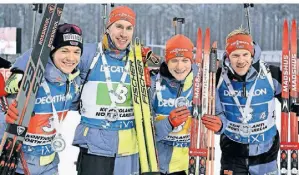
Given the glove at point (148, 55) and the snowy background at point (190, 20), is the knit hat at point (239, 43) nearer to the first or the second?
the snowy background at point (190, 20)

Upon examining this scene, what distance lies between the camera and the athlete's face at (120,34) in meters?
3.33

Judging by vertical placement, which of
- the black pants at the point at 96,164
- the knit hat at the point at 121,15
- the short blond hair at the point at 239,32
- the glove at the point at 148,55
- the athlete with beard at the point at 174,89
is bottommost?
the black pants at the point at 96,164

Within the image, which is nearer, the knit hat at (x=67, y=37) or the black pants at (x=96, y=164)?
the knit hat at (x=67, y=37)

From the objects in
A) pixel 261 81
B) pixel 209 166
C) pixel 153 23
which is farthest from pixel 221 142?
pixel 153 23

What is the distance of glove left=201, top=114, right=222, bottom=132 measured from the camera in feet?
11.3

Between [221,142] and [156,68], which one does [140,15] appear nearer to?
[156,68]

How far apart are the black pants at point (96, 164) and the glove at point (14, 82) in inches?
23.6

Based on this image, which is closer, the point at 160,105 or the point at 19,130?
the point at 19,130

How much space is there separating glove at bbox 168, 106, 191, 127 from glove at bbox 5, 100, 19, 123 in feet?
3.23

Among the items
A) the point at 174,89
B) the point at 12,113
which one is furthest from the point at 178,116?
the point at 12,113

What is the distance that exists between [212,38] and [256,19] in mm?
327

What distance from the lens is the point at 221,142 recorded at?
3578 millimetres

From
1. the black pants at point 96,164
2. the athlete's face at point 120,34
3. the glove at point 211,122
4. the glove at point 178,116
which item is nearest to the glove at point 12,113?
the black pants at point 96,164

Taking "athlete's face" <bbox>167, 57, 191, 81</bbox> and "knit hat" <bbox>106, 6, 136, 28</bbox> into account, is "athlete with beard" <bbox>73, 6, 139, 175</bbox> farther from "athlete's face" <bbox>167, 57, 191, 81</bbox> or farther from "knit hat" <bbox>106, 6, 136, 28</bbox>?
"athlete's face" <bbox>167, 57, 191, 81</bbox>
